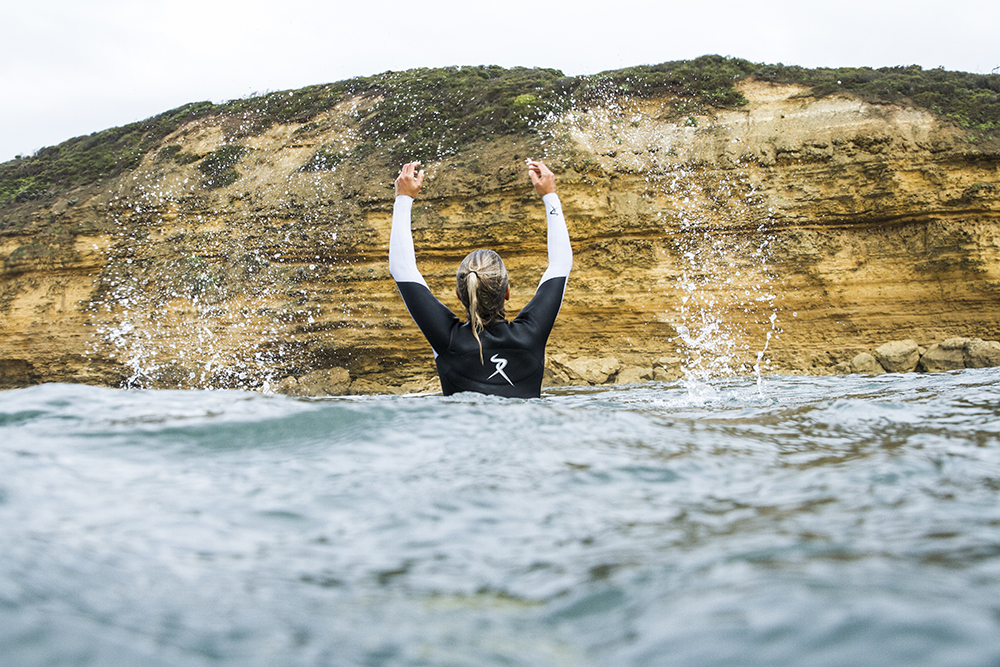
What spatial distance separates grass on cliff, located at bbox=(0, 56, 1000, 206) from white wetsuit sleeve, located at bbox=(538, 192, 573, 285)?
10042 millimetres

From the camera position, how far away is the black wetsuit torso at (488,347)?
3.27 metres

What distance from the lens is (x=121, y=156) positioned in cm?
1606

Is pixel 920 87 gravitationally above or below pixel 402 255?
above

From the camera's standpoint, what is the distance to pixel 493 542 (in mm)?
1611

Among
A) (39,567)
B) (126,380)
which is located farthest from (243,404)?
(126,380)

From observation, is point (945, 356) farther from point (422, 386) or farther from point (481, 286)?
point (481, 286)

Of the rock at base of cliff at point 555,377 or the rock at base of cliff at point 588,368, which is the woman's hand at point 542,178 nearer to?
the rock at base of cliff at point 555,377

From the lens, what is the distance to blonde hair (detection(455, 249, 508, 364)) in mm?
3189

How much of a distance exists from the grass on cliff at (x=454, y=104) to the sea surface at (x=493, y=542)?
38.3 feet

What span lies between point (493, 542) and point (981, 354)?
37.3 feet

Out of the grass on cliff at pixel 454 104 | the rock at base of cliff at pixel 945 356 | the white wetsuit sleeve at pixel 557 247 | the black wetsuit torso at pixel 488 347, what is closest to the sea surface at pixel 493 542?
the black wetsuit torso at pixel 488 347

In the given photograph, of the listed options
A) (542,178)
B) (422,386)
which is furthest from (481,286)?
(422,386)

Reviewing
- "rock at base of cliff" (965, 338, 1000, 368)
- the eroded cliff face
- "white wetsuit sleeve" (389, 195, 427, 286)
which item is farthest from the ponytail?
"rock at base of cliff" (965, 338, 1000, 368)

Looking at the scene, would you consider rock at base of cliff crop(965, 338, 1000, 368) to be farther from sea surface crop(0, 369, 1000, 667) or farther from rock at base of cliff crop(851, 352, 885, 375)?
sea surface crop(0, 369, 1000, 667)
